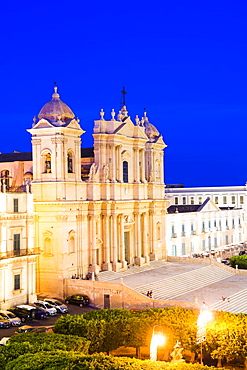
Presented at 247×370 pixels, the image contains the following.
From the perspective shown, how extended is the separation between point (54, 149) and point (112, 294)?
603 inches

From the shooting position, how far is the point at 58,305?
48750 mm

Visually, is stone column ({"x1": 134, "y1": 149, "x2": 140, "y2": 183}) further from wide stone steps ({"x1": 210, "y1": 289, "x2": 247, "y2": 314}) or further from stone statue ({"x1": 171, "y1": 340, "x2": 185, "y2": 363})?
stone statue ({"x1": 171, "y1": 340, "x2": 185, "y2": 363})

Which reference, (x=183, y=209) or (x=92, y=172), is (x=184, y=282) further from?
(x=183, y=209)

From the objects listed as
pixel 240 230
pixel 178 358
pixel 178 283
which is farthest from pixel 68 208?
pixel 240 230

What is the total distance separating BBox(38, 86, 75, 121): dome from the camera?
55438mm

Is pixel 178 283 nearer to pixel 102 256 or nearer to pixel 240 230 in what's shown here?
pixel 102 256


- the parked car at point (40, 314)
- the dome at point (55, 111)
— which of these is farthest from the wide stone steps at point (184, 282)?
the dome at point (55, 111)

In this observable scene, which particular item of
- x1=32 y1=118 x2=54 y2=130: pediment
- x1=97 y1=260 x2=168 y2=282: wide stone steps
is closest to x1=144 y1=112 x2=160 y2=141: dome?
x1=97 y1=260 x2=168 y2=282: wide stone steps

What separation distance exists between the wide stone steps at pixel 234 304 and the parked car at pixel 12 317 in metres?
16.2

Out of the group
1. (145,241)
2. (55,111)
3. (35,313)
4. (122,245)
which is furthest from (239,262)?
(35,313)

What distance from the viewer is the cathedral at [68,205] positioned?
49969mm

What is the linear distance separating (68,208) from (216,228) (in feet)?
133

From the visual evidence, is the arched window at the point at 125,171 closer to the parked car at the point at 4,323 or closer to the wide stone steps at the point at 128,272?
the wide stone steps at the point at 128,272

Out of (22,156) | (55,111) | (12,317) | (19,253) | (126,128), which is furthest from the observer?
(126,128)
